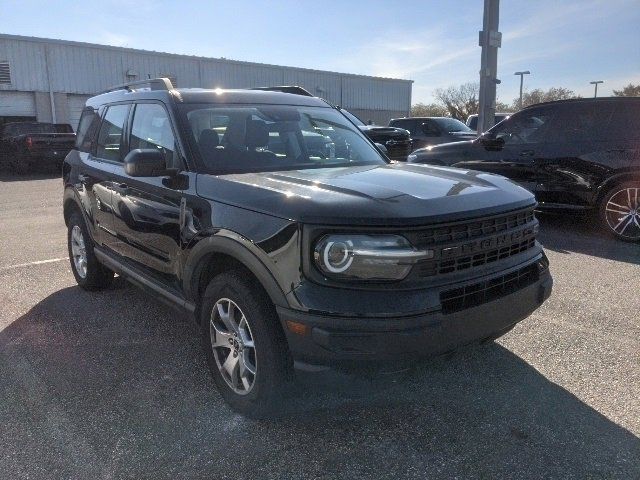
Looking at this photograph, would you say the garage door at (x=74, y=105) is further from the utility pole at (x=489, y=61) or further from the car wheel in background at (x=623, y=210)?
the car wheel in background at (x=623, y=210)

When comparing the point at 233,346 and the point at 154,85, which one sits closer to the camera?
the point at 233,346

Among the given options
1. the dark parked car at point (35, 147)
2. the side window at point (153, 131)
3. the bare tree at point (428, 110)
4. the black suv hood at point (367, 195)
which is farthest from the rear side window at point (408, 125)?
the bare tree at point (428, 110)

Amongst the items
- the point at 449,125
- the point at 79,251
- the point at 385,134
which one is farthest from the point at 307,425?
the point at 449,125

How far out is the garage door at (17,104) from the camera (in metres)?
23.3

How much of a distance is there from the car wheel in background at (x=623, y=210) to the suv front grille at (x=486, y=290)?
4.58m

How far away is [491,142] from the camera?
784cm

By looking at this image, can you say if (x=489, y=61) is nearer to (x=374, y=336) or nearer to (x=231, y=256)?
(x=231, y=256)

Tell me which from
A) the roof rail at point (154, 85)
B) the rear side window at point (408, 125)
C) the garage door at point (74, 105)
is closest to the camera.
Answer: the roof rail at point (154, 85)

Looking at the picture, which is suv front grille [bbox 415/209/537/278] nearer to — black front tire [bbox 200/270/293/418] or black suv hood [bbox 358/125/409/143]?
black front tire [bbox 200/270/293/418]

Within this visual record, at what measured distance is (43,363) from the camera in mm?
3545

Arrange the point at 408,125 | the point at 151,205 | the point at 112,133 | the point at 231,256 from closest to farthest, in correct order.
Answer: the point at 231,256, the point at 151,205, the point at 112,133, the point at 408,125

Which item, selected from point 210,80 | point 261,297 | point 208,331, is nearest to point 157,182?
point 208,331

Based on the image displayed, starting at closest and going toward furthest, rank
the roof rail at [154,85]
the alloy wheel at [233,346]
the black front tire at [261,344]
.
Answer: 1. the black front tire at [261,344]
2. the alloy wheel at [233,346]
3. the roof rail at [154,85]

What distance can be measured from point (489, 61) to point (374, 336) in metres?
11.3
